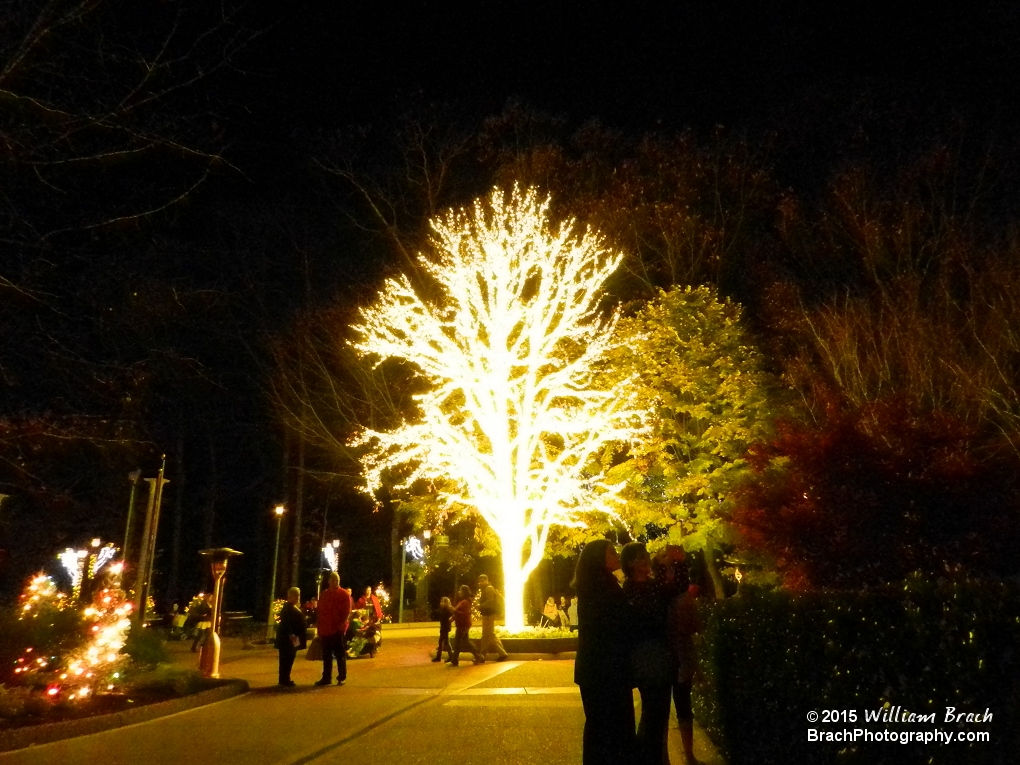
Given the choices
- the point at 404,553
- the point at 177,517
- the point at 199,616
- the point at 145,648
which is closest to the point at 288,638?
the point at 145,648

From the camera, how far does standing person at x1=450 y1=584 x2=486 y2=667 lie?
16328mm

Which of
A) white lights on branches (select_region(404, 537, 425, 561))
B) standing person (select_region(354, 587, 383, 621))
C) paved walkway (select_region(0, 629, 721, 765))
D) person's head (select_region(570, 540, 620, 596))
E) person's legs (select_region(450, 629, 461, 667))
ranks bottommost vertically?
paved walkway (select_region(0, 629, 721, 765))

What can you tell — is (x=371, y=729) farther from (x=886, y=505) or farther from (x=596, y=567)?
(x=886, y=505)

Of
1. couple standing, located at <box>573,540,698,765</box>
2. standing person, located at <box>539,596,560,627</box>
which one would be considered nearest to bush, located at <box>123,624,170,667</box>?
couple standing, located at <box>573,540,698,765</box>

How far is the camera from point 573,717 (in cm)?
905

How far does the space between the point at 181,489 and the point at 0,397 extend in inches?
1248

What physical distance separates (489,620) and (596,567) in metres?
12.1

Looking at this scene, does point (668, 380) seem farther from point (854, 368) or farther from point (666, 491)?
point (854, 368)

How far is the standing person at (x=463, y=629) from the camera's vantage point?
16328 millimetres

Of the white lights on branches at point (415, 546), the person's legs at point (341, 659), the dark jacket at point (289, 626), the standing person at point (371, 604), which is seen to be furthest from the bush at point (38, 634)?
the white lights on branches at point (415, 546)

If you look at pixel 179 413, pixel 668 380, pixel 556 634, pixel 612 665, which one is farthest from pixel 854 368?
pixel 179 413

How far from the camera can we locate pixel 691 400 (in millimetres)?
24172

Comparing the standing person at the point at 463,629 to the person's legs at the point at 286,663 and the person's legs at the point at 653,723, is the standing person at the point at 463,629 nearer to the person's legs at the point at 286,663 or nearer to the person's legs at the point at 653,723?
the person's legs at the point at 286,663

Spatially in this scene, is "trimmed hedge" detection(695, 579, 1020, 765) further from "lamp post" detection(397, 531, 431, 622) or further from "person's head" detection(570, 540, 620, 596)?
"lamp post" detection(397, 531, 431, 622)
